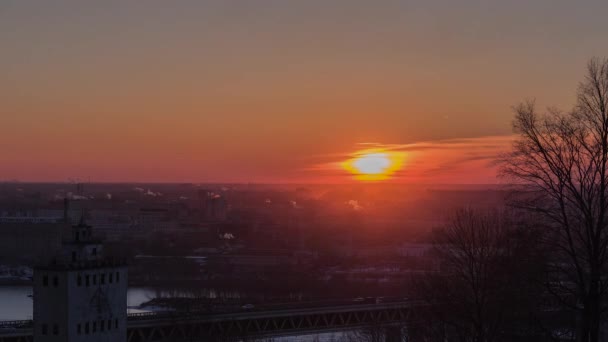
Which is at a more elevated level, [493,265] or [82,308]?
[493,265]

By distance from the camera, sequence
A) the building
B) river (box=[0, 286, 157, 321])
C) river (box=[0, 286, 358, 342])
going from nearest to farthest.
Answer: the building < river (box=[0, 286, 358, 342]) < river (box=[0, 286, 157, 321])

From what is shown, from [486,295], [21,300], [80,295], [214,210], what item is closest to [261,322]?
[80,295]

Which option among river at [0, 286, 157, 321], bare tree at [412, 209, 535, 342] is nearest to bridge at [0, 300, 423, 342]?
river at [0, 286, 157, 321]

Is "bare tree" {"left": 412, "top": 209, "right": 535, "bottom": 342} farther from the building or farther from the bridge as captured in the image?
the bridge

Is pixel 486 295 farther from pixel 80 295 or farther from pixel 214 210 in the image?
pixel 214 210

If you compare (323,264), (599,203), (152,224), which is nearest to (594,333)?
(599,203)

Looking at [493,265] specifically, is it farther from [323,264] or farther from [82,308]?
[323,264]
